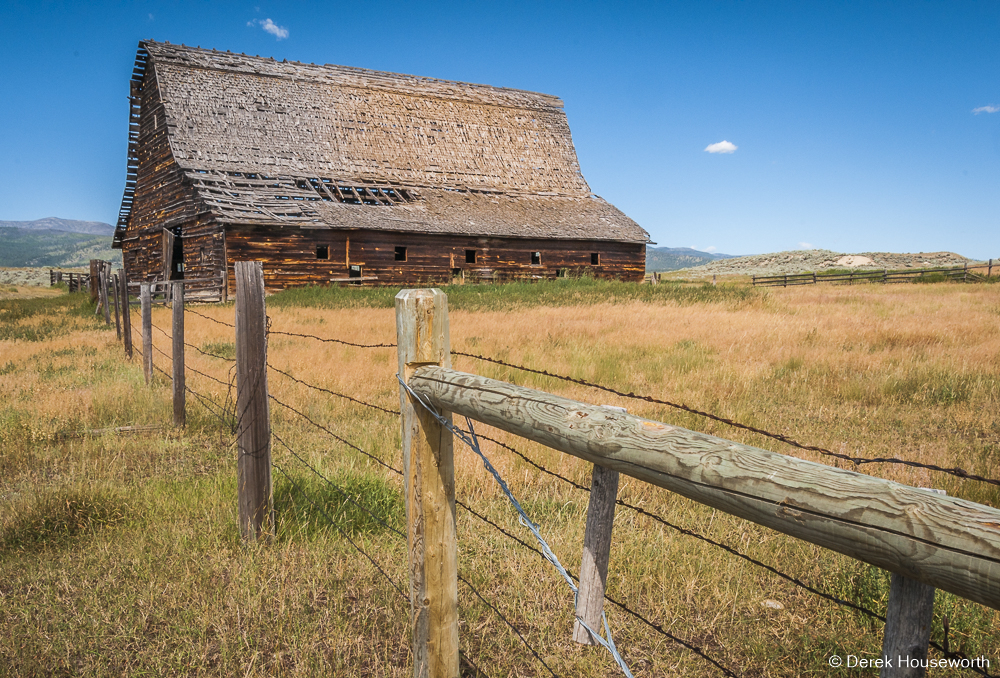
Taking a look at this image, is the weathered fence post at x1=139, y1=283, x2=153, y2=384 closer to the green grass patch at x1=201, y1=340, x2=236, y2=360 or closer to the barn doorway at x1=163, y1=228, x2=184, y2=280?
the green grass patch at x1=201, y1=340, x2=236, y2=360

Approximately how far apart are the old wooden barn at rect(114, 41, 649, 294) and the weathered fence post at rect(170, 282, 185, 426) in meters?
15.8

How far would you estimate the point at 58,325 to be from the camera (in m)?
14.6

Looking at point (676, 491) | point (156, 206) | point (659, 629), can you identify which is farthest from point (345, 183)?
point (676, 491)

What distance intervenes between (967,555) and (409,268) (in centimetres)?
2441

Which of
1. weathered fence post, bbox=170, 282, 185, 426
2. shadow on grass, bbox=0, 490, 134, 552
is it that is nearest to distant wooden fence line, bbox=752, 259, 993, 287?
weathered fence post, bbox=170, 282, 185, 426

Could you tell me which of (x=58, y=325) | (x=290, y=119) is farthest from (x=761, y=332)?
(x=290, y=119)

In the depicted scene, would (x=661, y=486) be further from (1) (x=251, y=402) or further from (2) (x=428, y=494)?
(1) (x=251, y=402)

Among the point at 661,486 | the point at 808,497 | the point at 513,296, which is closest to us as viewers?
the point at 808,497

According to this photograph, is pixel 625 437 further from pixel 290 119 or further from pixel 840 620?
pixel 290 119

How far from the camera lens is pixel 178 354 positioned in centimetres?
554

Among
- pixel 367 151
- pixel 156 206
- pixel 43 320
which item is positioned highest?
pixel 367 151

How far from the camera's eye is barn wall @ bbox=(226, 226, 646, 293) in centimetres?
2162

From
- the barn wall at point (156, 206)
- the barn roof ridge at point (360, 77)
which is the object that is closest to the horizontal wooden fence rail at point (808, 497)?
the barn wall at point (156, 206)

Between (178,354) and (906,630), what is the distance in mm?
5789
